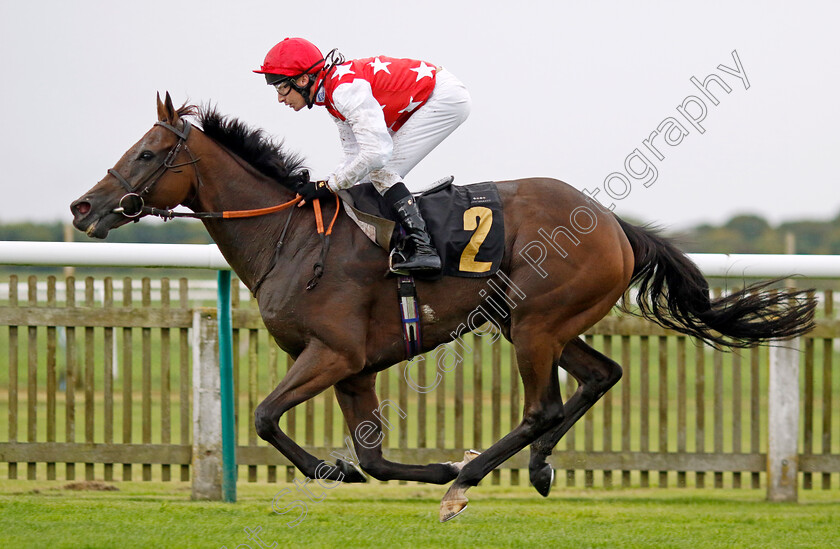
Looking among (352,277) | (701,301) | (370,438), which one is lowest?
(370,438)

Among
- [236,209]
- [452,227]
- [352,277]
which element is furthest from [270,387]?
[452,227]

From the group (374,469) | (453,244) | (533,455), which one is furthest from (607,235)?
(374,469)

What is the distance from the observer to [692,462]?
5656 millimetres

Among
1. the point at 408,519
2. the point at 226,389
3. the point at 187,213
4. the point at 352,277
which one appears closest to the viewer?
the point at 352,277

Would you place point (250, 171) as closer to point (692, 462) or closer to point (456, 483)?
point (456, 483)

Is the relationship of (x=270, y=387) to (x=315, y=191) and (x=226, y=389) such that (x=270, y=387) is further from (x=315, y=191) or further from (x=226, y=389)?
(x=315, y=191)

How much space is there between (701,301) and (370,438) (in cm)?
177

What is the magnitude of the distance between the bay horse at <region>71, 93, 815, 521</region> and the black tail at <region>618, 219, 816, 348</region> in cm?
15

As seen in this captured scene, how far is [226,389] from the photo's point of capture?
519 centimetres

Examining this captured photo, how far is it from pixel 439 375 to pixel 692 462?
169 centimetres

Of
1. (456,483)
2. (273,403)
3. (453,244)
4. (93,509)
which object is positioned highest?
(453,244)

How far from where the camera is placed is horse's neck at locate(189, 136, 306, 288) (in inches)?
164

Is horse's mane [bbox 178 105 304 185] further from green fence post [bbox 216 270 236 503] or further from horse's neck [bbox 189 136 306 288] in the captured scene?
green fence post [bbox 216 270 236 503]

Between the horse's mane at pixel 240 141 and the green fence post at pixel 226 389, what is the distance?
110 centimetres
